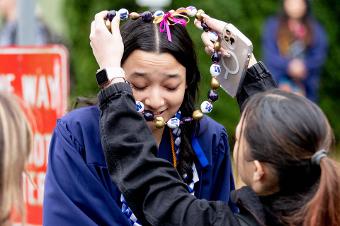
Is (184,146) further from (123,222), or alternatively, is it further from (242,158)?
(242,158)

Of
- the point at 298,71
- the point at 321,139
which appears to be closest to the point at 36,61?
the point at 321,139

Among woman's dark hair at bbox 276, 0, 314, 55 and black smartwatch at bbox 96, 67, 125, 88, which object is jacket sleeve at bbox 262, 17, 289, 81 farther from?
black smartwatch at bbox 96, 67, 125, 88

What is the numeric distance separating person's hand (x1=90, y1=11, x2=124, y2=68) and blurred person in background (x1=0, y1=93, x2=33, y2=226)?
47 centimetres

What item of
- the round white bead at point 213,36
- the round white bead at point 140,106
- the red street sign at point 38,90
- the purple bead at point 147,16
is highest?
the purple bead at point 147,16

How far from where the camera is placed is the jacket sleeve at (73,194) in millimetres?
3230

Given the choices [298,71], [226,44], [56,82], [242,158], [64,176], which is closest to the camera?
[242,158]

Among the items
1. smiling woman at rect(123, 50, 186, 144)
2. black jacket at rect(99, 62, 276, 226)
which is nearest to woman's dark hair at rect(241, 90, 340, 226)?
black jacket at rect(99, 62, 276, 226)

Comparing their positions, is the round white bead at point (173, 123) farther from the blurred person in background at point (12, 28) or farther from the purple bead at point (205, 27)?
the blurred person in background at point (12, 28)

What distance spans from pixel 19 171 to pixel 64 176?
0.55m

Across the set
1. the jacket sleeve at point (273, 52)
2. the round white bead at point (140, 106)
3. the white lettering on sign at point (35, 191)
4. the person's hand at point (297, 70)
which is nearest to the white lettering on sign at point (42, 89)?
the white lettering on sign at point (35, 191)

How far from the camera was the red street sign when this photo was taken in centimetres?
468

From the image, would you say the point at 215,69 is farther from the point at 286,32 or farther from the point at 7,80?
the point at 286,32

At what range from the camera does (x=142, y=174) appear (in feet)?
9.69

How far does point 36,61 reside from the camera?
4738 millimetres
